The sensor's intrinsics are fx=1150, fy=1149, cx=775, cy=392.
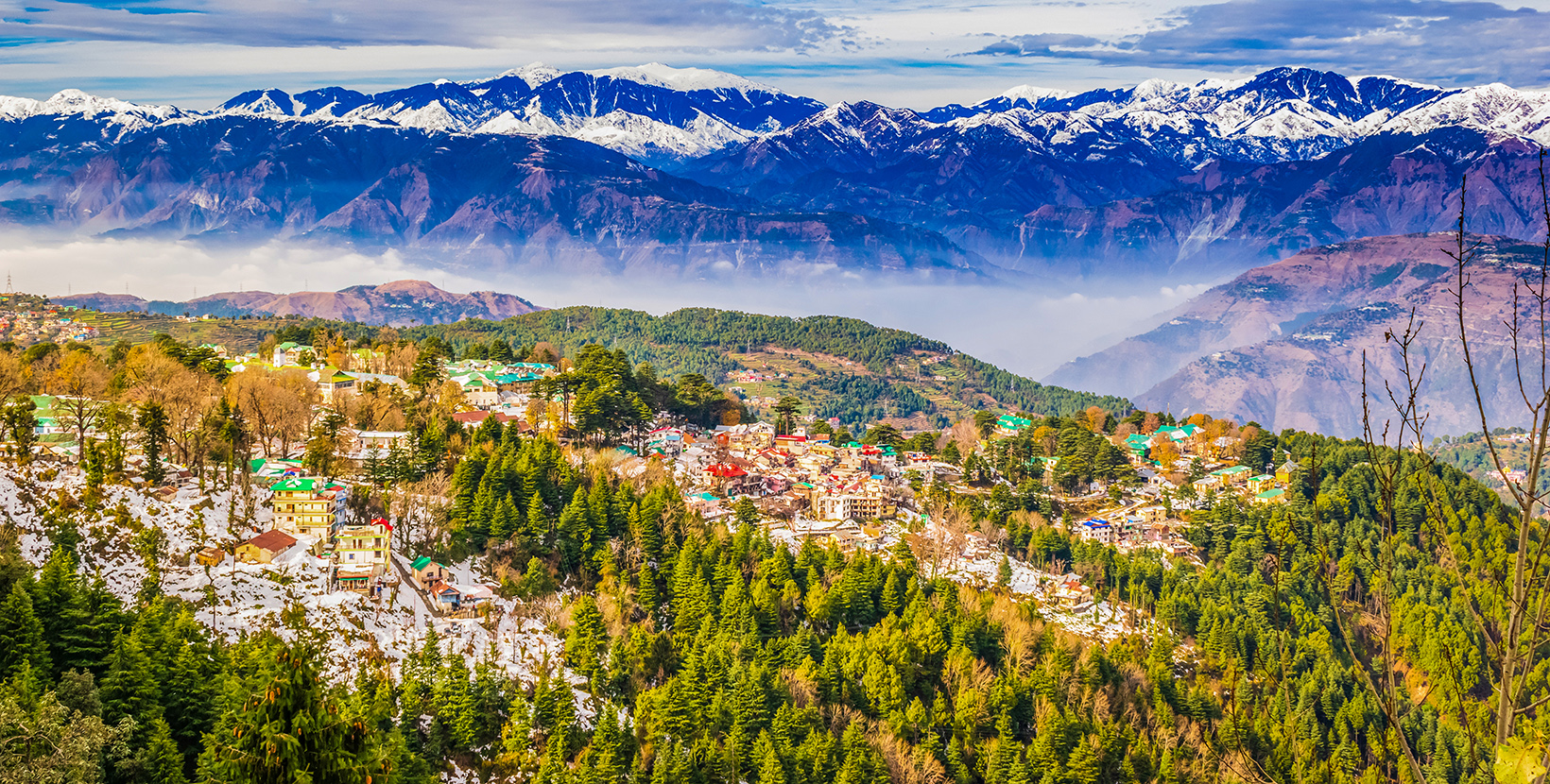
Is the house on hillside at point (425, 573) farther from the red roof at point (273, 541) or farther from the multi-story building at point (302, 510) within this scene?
the red roof at point (273, 541)

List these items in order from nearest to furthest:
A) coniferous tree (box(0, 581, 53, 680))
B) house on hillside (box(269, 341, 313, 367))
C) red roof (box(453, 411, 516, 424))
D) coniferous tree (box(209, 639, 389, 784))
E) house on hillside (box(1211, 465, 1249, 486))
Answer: coniferous tree (box(209, 639, 389, 784)), coniferous tree (box(0, 581, 53, 680)), red roof (box(453, 411, 516, 424)), house on hillside (box(269, 341, 313, 367)), house on hillside (box(1211, 465, 1249, 486))

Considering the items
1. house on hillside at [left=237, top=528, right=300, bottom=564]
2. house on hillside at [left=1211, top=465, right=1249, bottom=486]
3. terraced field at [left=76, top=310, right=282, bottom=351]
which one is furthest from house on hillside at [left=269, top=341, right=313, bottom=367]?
house on hillside at [left=1211, top=465, right=1249, bottom=486]

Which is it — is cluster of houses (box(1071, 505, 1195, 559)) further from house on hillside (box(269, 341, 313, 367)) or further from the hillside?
the hillside

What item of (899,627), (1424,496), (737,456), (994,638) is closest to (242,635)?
(899,627)

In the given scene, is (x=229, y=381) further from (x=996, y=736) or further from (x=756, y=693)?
(x=996, y=736)

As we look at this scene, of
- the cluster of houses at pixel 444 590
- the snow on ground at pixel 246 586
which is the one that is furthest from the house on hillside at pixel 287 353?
the cluster of houses at pixel 444 590

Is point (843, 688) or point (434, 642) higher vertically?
point (434, 642)
